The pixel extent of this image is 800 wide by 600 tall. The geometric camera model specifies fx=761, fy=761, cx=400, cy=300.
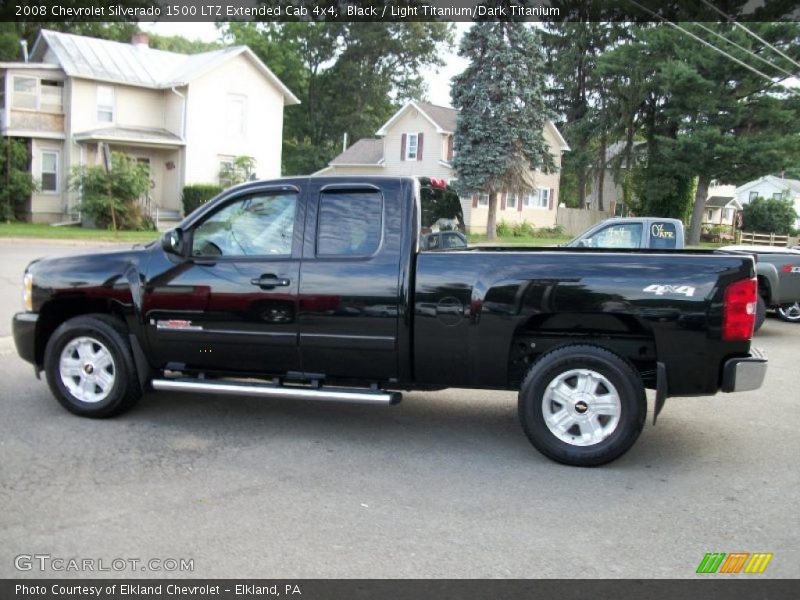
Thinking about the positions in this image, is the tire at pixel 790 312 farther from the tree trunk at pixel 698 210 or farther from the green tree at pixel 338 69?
the green tree at pixel 338 69

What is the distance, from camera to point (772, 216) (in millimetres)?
52906

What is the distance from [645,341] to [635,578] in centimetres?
214

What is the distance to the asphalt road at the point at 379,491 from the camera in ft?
Answer: 12.6

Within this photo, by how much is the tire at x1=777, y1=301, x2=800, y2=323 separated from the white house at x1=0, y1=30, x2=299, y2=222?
2750 centimetres

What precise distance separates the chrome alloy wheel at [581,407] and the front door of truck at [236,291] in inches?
74.8

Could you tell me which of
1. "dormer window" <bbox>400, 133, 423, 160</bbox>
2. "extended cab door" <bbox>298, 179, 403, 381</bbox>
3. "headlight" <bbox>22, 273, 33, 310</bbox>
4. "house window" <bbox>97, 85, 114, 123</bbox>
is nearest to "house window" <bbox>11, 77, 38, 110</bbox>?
"house window" <bbox>97, 85, 114, 123</bbox>

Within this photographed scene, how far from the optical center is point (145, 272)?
589 centimetres

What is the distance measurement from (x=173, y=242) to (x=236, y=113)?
110ft

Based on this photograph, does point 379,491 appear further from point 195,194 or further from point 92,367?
point 195,194

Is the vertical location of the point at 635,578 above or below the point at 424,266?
below

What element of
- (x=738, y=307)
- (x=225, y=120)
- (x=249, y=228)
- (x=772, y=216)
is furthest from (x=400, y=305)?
(x=772, y=216)

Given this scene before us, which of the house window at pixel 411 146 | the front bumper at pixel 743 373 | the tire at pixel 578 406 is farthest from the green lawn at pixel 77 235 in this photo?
the front bumper at pixel 743 373
